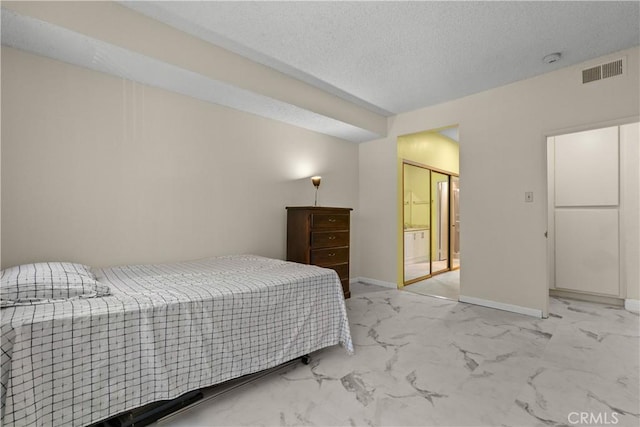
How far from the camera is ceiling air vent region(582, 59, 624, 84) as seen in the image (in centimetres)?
278

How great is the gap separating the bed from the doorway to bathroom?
259cm

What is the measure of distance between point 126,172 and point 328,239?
2148 millimetres

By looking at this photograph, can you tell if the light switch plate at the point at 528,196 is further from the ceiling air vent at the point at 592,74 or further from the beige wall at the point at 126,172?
the beige wall at the point at 126,172

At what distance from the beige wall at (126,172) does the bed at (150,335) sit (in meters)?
0.45

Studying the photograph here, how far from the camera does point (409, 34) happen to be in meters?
2.45

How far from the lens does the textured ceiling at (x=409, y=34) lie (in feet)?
7.04

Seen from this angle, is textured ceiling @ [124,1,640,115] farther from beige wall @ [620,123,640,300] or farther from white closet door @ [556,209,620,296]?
white closet door @ [556,209,620,296]

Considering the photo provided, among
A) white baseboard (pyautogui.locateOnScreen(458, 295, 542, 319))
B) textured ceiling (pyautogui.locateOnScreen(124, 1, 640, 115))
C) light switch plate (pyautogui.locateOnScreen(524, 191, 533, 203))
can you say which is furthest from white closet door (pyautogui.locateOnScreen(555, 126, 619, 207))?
white baseboard (pyautogui.locateOnScreen(458, 295, 542, 319))

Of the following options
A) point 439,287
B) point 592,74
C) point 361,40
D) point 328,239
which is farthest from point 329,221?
point 592,74

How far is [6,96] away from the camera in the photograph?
212 centimetres

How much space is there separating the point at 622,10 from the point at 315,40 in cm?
217

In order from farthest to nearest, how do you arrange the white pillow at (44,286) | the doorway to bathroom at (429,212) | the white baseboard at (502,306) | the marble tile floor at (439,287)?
the doorway to bathroom at (429,212)
the marble tile floor at (439,287)
the white baseboard at (502,306)
the white pillow at (44,286)

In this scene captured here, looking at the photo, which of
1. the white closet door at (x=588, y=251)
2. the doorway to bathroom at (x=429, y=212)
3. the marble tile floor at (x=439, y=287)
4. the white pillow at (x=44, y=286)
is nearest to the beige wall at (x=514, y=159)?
the marble tile floor at (x=439, y=287)

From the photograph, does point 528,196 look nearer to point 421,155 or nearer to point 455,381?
point 421,155
